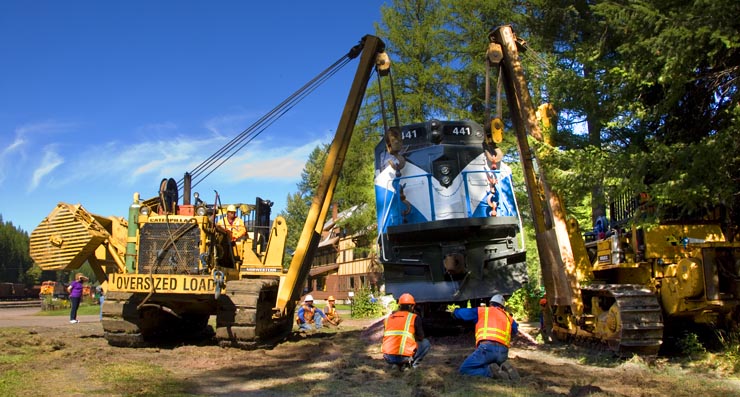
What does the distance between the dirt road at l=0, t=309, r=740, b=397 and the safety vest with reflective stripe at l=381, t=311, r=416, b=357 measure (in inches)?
11.6

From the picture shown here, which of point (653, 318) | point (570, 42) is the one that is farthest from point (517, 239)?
point (570, 42)

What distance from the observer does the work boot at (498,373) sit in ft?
24.0

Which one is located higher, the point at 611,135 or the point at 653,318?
the point at 611,135

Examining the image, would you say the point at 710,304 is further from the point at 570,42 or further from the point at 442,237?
the point at 570,42

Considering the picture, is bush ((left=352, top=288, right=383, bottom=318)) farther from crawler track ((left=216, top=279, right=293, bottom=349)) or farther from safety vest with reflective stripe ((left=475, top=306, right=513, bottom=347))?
safety vest with reflective stripe ((left=475, top=306, right=513, bottom=347))

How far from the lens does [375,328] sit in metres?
13.9

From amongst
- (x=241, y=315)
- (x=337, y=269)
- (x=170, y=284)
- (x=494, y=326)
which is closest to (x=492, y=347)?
(x=494, y=326)

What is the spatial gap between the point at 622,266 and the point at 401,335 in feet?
14.2

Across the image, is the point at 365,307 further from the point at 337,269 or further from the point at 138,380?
the point at 337,269

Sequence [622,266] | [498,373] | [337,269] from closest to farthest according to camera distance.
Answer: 1. [498,373]
2. [622,266]
3. [337,269]

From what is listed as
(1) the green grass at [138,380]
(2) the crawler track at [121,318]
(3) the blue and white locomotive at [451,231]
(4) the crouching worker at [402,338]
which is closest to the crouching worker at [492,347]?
(4) the crouching worker at [402,338]

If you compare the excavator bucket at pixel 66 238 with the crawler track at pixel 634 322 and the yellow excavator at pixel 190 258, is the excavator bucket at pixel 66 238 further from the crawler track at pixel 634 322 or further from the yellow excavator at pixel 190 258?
the crawler track at pixel 634 322

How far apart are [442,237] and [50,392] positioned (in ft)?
22.1

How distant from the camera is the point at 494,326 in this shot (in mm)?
7438
